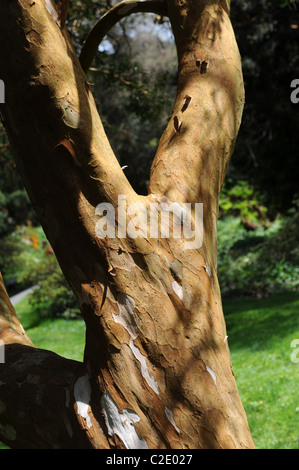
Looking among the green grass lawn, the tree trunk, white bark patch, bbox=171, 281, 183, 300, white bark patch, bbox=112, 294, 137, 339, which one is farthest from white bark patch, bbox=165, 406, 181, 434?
the green grass lawn

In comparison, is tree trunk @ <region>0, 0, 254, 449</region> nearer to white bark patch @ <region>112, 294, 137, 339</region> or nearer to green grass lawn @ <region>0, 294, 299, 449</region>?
white bark patch @ <region>112, 294, 137, 339</region>

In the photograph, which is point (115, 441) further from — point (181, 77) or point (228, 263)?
point (228, 263)

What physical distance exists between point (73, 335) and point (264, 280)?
409cm

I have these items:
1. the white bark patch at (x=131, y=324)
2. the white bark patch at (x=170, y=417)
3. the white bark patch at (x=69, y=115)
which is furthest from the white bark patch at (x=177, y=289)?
the white bark patch at (x=69, y=115)

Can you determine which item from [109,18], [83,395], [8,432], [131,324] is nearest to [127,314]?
[131,324]

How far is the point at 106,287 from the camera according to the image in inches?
68.5

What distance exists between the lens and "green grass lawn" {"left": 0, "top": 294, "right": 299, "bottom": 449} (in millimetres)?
4820

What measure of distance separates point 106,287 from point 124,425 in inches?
18.2

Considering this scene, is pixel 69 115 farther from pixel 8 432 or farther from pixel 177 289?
pixel 8 432

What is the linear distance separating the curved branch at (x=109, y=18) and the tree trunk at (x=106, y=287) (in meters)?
0.36

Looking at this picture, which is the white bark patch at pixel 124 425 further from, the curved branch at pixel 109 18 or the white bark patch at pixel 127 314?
the curved branch at pixel 109 18

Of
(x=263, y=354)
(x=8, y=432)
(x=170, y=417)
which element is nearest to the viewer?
(x=170, y=417)

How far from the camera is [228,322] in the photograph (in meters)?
8.48

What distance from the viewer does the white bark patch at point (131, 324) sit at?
1678 millimetres
